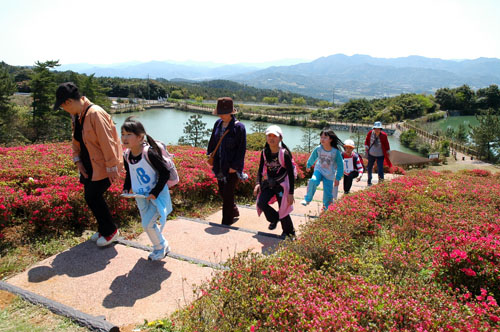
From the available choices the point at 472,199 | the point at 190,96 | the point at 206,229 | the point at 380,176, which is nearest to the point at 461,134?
the point at 380,176

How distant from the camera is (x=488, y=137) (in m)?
29.9

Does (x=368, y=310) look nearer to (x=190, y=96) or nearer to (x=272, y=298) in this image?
(x=272, y=298)

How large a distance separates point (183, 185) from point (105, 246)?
1.94 meters

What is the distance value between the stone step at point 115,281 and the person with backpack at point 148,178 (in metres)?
0.25

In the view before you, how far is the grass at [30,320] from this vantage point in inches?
88.7

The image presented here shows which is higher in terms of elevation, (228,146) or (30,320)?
(228,146)

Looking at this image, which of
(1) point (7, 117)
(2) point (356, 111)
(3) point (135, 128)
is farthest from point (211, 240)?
(2) point (356, 111)

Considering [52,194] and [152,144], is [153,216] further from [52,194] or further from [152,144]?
[52,194]

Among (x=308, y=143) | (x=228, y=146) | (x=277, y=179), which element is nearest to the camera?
(x=277, y=179)

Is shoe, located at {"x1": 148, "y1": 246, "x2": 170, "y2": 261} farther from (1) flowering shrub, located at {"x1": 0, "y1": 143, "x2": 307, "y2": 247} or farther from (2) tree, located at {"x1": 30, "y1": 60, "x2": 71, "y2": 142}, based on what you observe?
(2) tree, located at {"x1": 30, "y1": 60, "x2": 71, "y2": 142}

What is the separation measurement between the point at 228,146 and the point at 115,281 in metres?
2.14

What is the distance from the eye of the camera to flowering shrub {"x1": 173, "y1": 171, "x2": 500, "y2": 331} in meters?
2.03

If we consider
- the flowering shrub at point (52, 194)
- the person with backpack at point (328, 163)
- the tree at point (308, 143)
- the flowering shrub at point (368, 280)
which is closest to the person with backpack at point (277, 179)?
the flowering shrub at point (368, 280)

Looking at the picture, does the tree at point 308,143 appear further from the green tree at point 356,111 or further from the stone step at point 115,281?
the green tree at point 356,111
